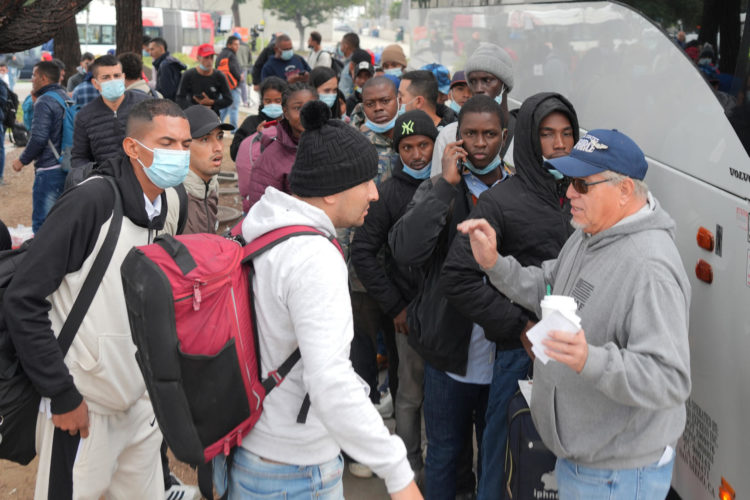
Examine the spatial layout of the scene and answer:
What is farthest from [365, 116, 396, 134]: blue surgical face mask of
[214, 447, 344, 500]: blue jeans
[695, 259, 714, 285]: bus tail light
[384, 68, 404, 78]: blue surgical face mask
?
[384, 68, 404, 78]: blue surgical face mask

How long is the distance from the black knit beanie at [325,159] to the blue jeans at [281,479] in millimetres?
843

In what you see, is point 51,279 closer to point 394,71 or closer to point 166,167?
point 166,167

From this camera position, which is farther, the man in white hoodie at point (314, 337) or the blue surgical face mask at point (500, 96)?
the blue surgical face mask at point (500, 96)

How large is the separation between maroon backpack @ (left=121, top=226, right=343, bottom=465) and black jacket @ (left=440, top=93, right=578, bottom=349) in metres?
1.18

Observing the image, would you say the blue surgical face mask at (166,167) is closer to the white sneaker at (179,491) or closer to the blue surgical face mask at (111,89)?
the white sneaker at (179,491)

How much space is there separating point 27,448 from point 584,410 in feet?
7.48

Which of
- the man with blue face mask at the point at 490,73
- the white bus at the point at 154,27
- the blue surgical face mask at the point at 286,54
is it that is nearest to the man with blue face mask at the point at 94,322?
the man with blue face mask at the point at 490,73

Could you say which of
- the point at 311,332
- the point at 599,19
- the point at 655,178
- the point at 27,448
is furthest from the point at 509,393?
the point at 599,19

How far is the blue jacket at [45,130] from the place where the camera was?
25.2ft

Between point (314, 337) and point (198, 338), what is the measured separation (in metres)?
0.33

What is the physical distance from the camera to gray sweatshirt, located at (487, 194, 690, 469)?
7.04 ft

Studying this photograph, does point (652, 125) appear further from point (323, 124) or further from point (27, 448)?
point (27, 448)

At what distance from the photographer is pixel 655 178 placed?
12.0ft

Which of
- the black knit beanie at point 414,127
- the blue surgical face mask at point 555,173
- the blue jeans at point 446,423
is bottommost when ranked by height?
the blue jeans at point 446,423
